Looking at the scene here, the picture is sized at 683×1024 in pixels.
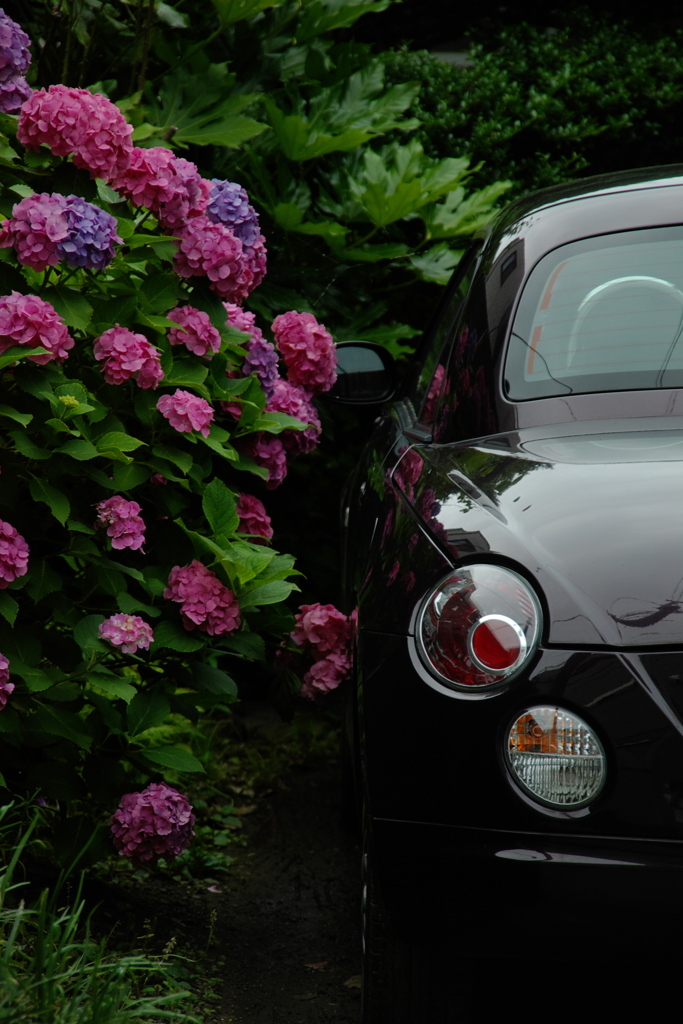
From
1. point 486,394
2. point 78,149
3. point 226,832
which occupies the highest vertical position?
point 78,149

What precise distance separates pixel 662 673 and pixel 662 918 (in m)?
0.33

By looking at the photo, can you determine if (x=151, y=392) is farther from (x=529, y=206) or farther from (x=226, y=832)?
(x=226, y=832)

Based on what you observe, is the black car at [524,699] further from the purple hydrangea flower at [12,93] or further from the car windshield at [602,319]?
the purple hydrangea flower at [12,93]

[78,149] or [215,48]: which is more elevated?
[215,48]

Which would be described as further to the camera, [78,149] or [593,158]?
[593,158]

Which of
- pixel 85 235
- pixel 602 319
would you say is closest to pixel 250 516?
pixel 85 235

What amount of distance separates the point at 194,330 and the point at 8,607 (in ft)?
2.46

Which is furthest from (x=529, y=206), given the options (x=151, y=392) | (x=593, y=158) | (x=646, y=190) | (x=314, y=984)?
(x=593, y=158)

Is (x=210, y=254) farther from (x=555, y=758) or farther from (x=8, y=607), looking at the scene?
(x=555, y=758)

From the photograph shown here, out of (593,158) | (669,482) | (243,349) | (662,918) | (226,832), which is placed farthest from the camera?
(593,158)

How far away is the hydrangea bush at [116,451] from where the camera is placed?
2.20m

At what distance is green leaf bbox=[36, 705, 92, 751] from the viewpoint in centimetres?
231

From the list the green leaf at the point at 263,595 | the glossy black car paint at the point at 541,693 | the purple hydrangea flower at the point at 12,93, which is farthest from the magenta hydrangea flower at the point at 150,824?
the purple hydrangea flower at the point at 12,93

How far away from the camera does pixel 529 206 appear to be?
2.66 meters
